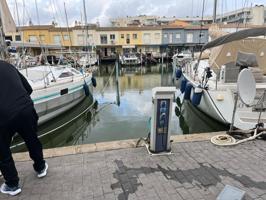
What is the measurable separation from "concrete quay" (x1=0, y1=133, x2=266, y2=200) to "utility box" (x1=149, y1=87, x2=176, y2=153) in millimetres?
200

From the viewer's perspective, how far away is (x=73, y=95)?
10281 millimetres

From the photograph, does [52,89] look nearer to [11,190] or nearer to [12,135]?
[12,135]

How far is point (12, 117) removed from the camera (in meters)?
2.85

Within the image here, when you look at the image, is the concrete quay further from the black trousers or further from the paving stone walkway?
the black trousers

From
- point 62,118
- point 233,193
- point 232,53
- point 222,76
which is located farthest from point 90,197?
point 232,53

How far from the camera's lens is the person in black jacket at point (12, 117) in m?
2.83

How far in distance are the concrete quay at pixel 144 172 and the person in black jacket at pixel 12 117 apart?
0.33 meters

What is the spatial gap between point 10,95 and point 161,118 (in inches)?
90.6

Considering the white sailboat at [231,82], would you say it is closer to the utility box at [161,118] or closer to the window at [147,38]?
the utility box at [161,118]

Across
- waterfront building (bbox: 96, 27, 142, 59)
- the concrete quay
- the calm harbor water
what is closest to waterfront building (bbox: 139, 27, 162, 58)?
waterfront building (bbox: 96, 27, 142, 59)

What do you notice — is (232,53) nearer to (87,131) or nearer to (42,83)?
(87,131)

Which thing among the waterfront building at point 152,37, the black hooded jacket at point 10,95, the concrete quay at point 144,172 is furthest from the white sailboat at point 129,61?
the black hooded jacket at point 10,95

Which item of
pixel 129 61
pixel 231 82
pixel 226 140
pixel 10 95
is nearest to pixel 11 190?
pixel 10 95

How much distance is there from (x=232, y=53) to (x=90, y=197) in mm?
7592
